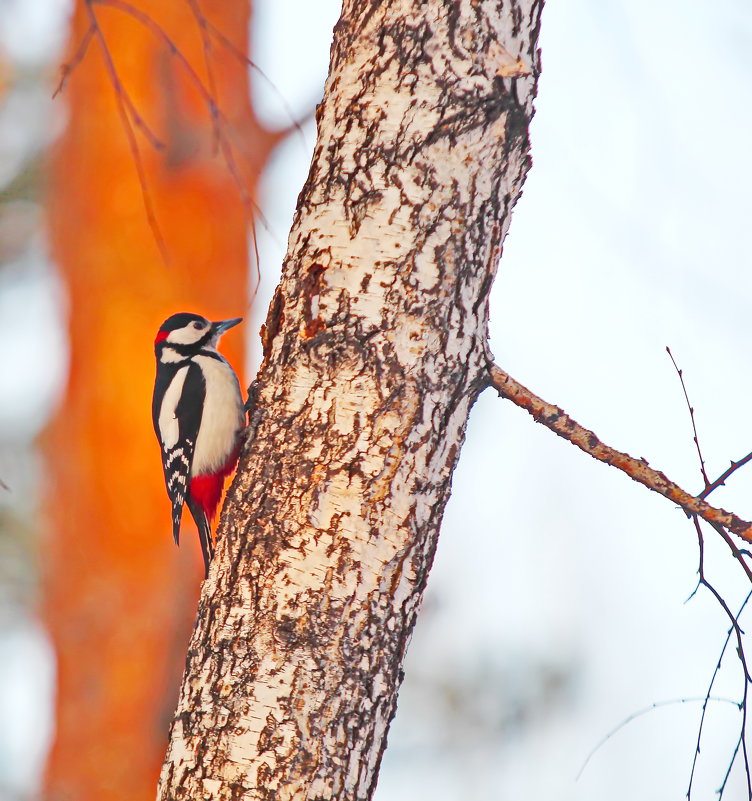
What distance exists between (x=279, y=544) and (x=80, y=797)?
2.35m

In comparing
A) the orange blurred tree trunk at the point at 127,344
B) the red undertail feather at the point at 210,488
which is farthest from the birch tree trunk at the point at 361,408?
the orange blurred tree trunk at the point at 127,344

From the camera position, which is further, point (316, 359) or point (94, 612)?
point (94, 612)

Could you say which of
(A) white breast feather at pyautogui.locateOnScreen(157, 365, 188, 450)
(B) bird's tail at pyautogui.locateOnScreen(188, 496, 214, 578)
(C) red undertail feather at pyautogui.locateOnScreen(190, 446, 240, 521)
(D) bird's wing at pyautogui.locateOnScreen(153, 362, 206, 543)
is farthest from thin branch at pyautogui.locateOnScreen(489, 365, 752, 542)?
(B) bird's tail at pyautogui.locateOnScreen(188, 496, 214, 578)

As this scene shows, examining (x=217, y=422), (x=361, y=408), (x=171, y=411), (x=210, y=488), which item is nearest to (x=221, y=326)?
(x=171, y=411)

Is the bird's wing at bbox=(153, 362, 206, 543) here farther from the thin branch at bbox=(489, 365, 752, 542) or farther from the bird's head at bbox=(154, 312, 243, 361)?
the thin branch at bbox=(489, 365, 752, 542)

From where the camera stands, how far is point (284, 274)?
184cm

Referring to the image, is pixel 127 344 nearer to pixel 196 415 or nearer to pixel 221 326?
pixel 221 326

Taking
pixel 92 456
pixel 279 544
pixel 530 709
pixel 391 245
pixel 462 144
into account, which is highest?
pixel 530 709

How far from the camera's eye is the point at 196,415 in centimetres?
319

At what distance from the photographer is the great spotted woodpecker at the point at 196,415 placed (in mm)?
3107

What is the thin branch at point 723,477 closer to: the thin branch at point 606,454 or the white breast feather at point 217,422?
the thin branch at point 606,454

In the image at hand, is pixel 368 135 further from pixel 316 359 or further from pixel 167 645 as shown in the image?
pixel 167 645

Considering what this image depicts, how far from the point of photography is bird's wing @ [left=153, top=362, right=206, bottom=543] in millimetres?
3209

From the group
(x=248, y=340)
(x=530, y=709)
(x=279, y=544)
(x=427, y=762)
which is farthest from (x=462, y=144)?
(x=427, y=762)
